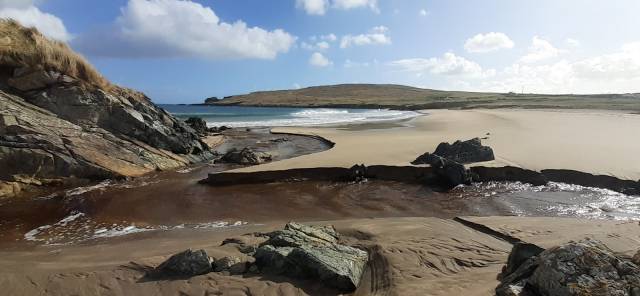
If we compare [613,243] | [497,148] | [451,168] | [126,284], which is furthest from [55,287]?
[497,148]

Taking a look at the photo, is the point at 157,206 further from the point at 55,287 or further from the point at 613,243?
the point at 613,243

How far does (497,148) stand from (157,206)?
41.2ft

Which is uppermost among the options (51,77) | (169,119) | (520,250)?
(51,77)

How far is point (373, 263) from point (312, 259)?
1086 millimetres

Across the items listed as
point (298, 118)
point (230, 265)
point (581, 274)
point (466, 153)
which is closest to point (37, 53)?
point (230, 265)

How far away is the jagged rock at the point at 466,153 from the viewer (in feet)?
43.7

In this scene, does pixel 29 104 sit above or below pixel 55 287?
above

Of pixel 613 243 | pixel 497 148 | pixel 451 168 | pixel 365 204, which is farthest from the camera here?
pixel 497 148

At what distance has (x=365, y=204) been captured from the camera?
33.4 feet

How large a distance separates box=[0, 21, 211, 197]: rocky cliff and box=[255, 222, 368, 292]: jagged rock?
29.1 feet

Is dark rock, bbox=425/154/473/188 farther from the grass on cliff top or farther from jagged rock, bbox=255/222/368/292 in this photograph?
the grass on cliff top

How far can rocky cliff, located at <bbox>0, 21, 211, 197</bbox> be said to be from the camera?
1166 cm

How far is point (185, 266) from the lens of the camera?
5.48m

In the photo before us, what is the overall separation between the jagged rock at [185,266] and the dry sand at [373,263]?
0.50ft
